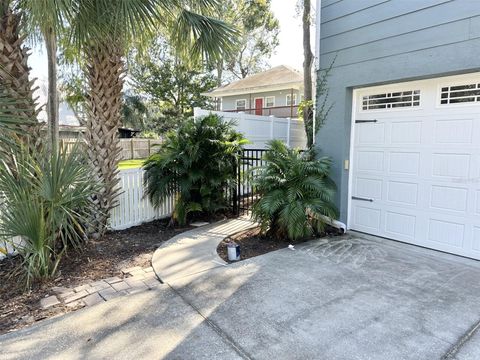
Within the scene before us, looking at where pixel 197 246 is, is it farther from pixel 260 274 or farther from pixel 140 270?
pixel 260 274

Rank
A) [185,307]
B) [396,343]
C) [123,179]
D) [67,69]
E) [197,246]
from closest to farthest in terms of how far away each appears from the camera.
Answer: [396,343] < [185,307] < [197,246] < [123,179] < [67,69]

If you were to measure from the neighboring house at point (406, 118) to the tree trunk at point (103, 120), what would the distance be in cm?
350

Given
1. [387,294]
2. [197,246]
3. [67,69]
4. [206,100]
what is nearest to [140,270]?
[197,246]

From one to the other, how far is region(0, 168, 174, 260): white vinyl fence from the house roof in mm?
12397

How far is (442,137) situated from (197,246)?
3851 millimetres

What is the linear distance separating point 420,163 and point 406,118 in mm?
716

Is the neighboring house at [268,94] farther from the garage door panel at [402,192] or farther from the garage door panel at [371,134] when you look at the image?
the garage door panel at [402,192]

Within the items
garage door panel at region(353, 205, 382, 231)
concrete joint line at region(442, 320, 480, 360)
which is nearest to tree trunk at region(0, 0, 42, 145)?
concrete joint line at region(442, 320, 480, 360)

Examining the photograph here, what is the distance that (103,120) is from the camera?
4.99 metres

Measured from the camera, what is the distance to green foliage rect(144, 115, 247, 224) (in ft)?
19.4

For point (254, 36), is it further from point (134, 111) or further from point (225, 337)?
point (225, 337)

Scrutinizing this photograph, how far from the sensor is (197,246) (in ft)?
16.0

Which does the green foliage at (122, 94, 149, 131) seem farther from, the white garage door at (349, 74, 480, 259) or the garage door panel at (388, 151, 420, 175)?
the garage door panel at (388, 151, 420, 175)

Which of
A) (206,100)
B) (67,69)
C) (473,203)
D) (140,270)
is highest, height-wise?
(206,100)
